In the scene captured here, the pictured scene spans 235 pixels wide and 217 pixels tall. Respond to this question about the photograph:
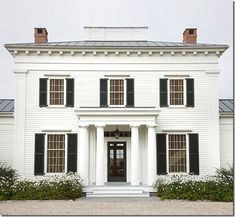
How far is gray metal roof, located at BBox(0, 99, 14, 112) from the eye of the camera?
81.1 ft

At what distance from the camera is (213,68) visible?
23.0 meters

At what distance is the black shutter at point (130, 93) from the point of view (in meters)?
22.5

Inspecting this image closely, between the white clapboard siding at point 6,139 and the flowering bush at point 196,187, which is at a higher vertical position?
the white clapboard siding at point 6,139

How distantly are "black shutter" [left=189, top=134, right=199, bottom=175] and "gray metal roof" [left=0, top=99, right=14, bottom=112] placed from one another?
Result: 10.5m

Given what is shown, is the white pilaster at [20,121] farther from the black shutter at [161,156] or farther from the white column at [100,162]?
the black shutter at [161,156]

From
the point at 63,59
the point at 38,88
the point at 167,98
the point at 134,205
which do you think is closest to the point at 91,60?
the point at 63,59

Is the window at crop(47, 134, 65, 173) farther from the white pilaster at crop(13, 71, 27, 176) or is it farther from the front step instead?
the front step

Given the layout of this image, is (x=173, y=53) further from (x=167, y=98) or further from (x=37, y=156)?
(x=37, y=156)

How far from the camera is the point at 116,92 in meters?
22.6

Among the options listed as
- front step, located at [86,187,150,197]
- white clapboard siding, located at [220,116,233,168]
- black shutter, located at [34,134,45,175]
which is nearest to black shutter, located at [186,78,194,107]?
white clapboard siding, located at [220,116,233,168]

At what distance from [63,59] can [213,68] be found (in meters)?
8.32

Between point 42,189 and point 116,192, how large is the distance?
3.72 meters

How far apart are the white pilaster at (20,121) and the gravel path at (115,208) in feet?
15.4

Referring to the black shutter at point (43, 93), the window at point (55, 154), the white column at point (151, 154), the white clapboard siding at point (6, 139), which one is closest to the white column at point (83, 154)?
the window at point (55, 154)
